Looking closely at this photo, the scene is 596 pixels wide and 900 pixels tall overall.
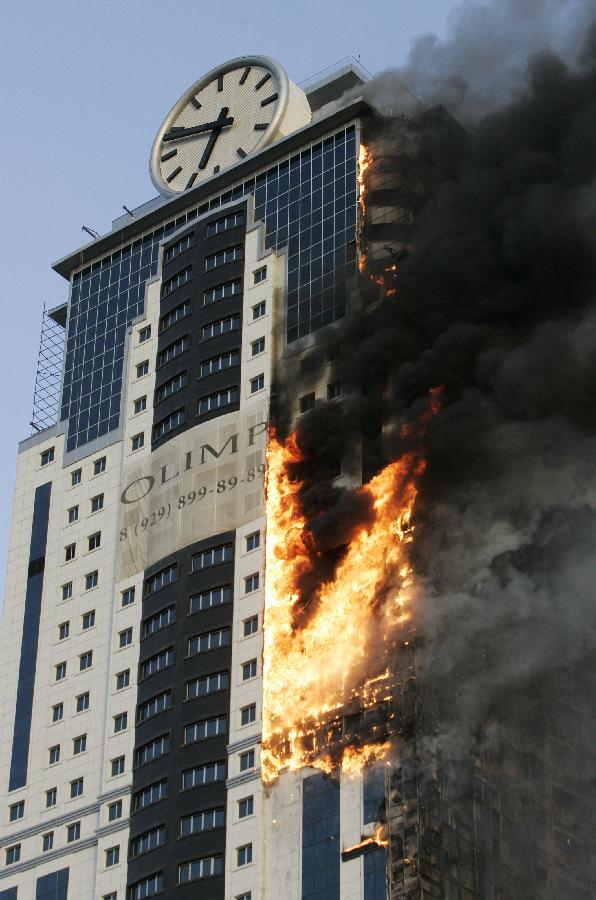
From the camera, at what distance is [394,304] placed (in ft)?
390

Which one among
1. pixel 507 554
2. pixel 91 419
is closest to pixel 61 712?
pixel 91 419

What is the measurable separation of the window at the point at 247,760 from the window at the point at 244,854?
15.1 ft

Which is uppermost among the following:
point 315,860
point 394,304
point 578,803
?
Result: point 394,304

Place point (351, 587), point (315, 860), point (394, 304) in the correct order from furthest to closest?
point (394, 304), point (351, 587), point (315, 860)

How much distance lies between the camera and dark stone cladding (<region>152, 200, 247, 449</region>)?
122125 millimetres

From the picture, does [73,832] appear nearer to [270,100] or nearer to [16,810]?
[16,810]

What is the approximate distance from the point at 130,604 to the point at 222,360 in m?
16.2

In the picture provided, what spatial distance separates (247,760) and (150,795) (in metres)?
7.34

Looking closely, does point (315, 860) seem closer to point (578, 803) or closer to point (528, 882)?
point (528, 882)

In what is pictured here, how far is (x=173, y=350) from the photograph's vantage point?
5002 inches

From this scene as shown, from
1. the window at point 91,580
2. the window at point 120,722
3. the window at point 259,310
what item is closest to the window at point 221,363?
the window at point 259,310

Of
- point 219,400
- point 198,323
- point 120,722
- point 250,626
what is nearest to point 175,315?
point 198,323

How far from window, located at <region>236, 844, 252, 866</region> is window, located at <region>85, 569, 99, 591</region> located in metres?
25.0

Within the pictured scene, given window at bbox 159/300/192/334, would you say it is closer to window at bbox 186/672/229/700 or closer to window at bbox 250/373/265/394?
window at bbox 250/373/265/394
